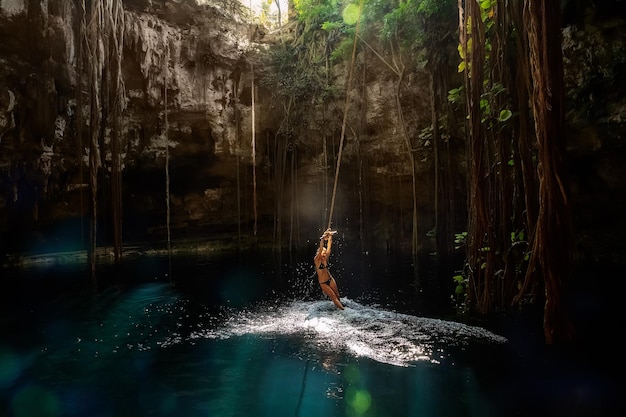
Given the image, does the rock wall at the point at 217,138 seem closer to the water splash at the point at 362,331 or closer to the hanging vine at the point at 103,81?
the hanging vine at the point at 103,81

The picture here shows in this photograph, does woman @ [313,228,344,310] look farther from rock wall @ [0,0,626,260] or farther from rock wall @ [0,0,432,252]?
rock wall @ [0,0,432,252]

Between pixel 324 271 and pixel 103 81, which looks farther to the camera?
pixel 103 81

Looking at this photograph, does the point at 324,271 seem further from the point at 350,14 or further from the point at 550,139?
the point at 350,14

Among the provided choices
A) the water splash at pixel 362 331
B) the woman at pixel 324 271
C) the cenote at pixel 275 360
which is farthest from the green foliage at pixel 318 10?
the water splash at pixel 362 331

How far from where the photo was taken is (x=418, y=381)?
3.47 meters

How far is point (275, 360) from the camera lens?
4.12 metres

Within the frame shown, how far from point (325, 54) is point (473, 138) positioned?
31.8ft

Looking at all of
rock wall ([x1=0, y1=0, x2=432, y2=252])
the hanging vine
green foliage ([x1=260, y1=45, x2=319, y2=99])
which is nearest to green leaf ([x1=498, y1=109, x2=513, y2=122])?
the hanging vine

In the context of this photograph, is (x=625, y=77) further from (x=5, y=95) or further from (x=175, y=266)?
(x=5, y=95)

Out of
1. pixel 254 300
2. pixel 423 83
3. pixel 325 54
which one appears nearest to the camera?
pixel 254 300

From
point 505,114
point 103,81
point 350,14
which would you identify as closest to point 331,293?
point 505,114

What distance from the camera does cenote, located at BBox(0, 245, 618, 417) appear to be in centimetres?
314

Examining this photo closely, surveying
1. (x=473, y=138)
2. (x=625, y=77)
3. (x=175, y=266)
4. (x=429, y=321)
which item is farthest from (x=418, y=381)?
(x=175, y=266)

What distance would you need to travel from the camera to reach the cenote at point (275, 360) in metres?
3.14
